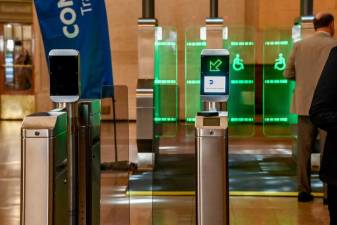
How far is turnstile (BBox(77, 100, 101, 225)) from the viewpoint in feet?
13.3

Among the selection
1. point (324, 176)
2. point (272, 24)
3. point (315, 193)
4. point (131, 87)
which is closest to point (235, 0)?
point (272, 24)

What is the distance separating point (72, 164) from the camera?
13.4ft

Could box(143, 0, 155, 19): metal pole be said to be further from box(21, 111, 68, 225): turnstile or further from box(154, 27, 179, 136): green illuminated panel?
box(21, 111, 68, 225): turnstile

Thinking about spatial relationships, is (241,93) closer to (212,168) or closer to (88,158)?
(88,158)

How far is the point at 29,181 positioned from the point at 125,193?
2452mm

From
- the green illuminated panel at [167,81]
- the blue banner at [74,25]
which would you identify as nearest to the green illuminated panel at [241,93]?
the green illuminated panel at [167,81]

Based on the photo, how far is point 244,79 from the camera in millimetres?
9680

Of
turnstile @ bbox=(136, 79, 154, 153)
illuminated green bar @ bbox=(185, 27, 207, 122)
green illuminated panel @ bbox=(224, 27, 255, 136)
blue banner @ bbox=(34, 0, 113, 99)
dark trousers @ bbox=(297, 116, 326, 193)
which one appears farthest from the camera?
illuminated green bar @ bbox=(185, 27, 207, 122)

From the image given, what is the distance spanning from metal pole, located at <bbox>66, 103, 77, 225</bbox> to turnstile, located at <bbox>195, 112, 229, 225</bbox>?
2.74 ft

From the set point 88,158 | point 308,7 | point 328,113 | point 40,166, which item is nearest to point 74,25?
point 88,158

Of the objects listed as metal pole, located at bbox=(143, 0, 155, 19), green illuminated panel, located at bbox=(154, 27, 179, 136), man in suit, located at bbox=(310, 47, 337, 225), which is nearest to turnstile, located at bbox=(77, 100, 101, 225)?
man in suit, located at bbox=(310, 47, 337, 225)

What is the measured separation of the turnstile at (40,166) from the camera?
3.18 meters

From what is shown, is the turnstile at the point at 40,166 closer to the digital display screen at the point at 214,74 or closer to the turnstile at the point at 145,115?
the digital display screen at the point at 214,74

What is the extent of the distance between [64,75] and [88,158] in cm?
68
